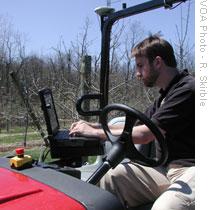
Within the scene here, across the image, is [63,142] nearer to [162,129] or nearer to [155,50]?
[162,129]

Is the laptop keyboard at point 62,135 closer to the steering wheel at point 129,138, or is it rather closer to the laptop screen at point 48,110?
the laptop screen at point 48,110

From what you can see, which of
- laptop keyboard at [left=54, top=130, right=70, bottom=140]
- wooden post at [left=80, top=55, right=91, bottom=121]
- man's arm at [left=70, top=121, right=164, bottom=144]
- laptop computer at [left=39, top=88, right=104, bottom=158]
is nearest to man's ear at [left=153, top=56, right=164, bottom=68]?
man's arm at [left=70, top=121, right=164, bottom=144]

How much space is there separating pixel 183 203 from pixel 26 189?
78 cm

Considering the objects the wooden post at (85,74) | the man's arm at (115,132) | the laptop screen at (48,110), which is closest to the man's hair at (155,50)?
the man's arm at (115,132)

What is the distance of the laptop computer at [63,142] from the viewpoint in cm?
265

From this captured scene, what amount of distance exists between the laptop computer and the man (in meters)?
0.11

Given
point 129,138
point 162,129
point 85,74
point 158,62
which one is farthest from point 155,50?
point 85,74

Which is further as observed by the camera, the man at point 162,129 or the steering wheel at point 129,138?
the man at point 162,129

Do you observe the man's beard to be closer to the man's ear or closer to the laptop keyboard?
the man's ear

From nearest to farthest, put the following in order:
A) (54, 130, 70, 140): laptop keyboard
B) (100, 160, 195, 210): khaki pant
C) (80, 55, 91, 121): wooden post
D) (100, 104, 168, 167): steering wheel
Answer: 1. (100, 104, 168, 167): steering wheel
2. (100, 160, 195, 210): khaki pant
3. (54, 130, 70, 140): laptop keyboard
4. (80, 55, 91, 121): wooden post

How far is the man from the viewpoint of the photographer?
7.99 ft

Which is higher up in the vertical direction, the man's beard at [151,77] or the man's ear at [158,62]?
the man's ear at [158,62]

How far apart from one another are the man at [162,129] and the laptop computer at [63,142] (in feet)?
0.35

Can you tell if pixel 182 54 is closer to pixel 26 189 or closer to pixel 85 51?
pixel 85 51
